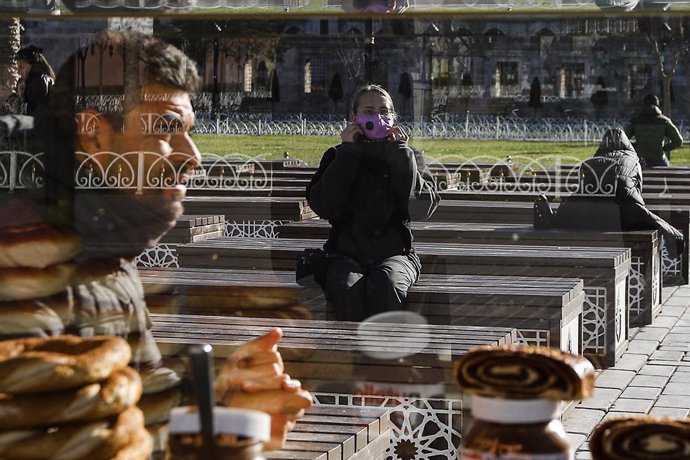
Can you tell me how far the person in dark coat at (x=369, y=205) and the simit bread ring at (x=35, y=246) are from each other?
3639mm

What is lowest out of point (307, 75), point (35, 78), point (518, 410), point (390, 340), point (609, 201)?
point (390, 340)

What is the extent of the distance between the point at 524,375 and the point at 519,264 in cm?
606

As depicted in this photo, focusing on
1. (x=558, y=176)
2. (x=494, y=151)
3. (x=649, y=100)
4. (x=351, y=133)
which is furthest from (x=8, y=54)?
(x=649, y=100)

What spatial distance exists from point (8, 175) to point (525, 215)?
8054 mm

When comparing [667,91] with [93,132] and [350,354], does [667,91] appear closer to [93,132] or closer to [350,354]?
[350,354]

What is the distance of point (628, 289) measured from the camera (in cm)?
882

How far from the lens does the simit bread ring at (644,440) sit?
186 centimetres

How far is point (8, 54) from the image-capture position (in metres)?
4.17

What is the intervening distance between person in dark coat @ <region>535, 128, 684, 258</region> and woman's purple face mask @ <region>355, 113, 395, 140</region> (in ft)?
11.7

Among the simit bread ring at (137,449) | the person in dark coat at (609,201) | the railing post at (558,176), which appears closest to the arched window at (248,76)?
the simit bread ring at (137,449)

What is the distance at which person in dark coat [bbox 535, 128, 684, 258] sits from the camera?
9.39 meters

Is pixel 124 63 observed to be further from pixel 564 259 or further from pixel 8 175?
pixel 564 259

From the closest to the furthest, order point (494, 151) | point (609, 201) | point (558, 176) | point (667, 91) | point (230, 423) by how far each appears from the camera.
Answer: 1. point (230, 423)
2. point (609, 201)
3. point (558, 176)
4. point (494, 151)
5. point (667, 91)

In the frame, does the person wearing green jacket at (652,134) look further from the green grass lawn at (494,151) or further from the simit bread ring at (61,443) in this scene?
the simit bread ring at (61,443)
